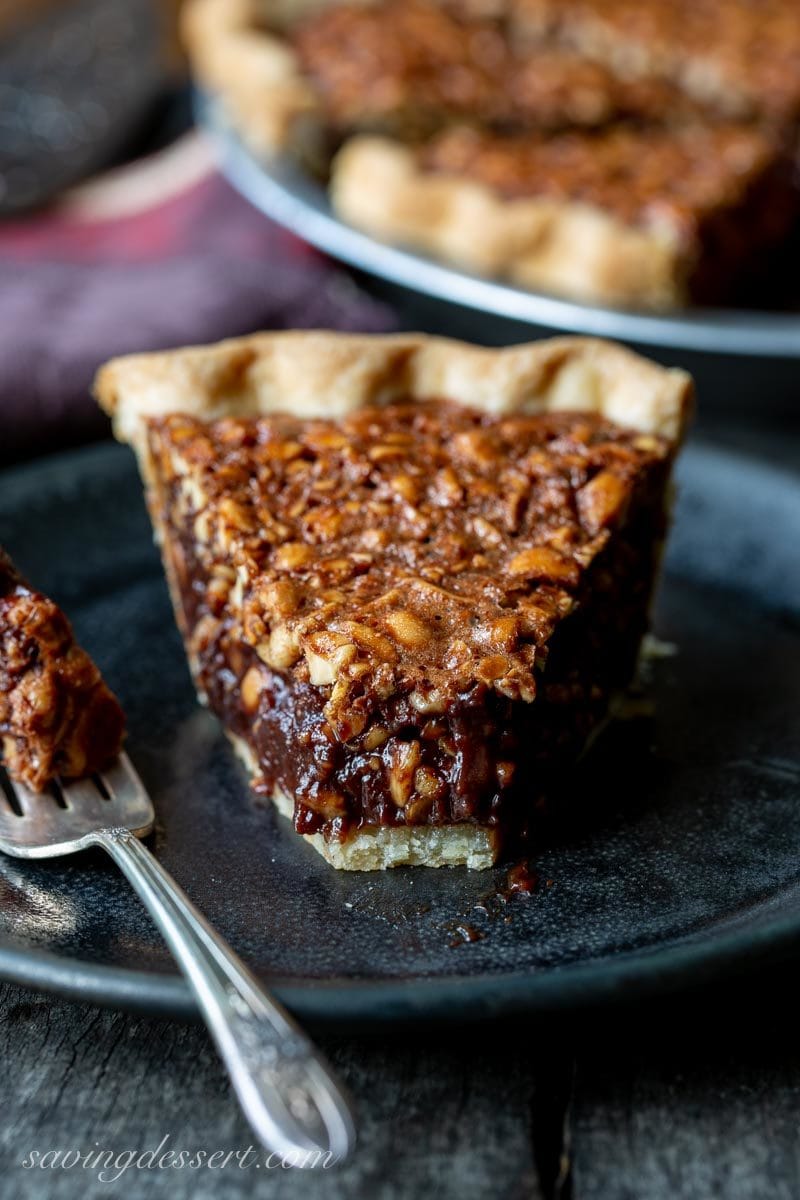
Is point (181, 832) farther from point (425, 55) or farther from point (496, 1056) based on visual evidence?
point (425, 55)

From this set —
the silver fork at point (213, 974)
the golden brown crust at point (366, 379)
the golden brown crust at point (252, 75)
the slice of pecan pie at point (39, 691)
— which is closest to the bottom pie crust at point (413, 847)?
the silver fork at point (213, 974)

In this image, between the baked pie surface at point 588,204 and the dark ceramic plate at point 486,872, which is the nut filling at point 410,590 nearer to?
the dark ceramic plate at point 486,872

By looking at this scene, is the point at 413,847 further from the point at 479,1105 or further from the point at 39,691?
the point at 39,691

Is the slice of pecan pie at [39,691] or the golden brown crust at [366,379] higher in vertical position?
the golden brown crust at [366,379]

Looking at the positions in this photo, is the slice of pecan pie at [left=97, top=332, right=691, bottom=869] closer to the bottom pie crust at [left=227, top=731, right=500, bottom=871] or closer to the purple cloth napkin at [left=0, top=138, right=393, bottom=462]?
the bottom pie crust at [left=227, top=731, right=500, bottom=871]

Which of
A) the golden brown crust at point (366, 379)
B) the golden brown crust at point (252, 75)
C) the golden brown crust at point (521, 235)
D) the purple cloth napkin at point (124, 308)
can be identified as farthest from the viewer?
the golden brown crust at point (252, 75)

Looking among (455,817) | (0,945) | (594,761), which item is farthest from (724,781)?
(0,945)

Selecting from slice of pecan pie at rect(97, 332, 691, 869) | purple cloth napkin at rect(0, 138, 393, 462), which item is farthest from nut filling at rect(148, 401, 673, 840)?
purple cloth napkin at rect(0, 138, 393, 462)
